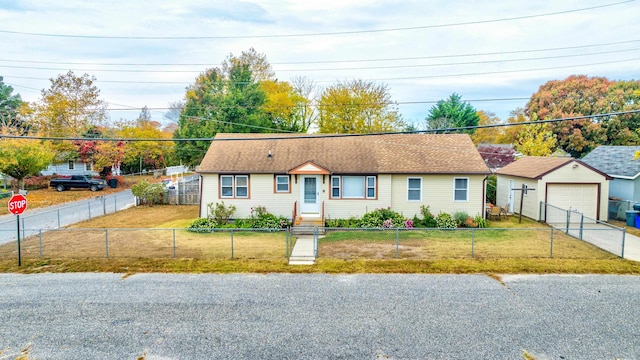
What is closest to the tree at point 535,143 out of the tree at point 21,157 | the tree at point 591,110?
the tree at point 591,110

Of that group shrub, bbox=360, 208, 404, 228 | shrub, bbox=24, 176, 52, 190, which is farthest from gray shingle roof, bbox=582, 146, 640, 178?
shrub, bbox=24, 176, 52, 190

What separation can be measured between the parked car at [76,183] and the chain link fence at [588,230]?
33883mm

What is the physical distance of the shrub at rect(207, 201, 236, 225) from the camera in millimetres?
18219

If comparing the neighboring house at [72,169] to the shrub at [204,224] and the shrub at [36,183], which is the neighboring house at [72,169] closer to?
the shrub at [36,183]

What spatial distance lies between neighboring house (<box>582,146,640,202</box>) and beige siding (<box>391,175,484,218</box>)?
8.74 metres

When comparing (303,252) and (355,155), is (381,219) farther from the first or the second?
(303,252)

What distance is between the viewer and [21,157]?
26.7 m

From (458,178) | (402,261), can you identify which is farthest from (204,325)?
(458,178)

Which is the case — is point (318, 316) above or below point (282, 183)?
below

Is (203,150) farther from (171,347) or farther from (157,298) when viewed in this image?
(171,347)

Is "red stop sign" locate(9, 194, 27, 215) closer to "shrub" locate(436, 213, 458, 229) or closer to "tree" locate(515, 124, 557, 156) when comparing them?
"shrub" locate(436, 213, 458, 229)

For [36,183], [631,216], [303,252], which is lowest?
[303,252]

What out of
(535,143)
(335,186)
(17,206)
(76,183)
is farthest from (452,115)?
(17,206)

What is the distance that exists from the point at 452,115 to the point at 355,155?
86.6ft
